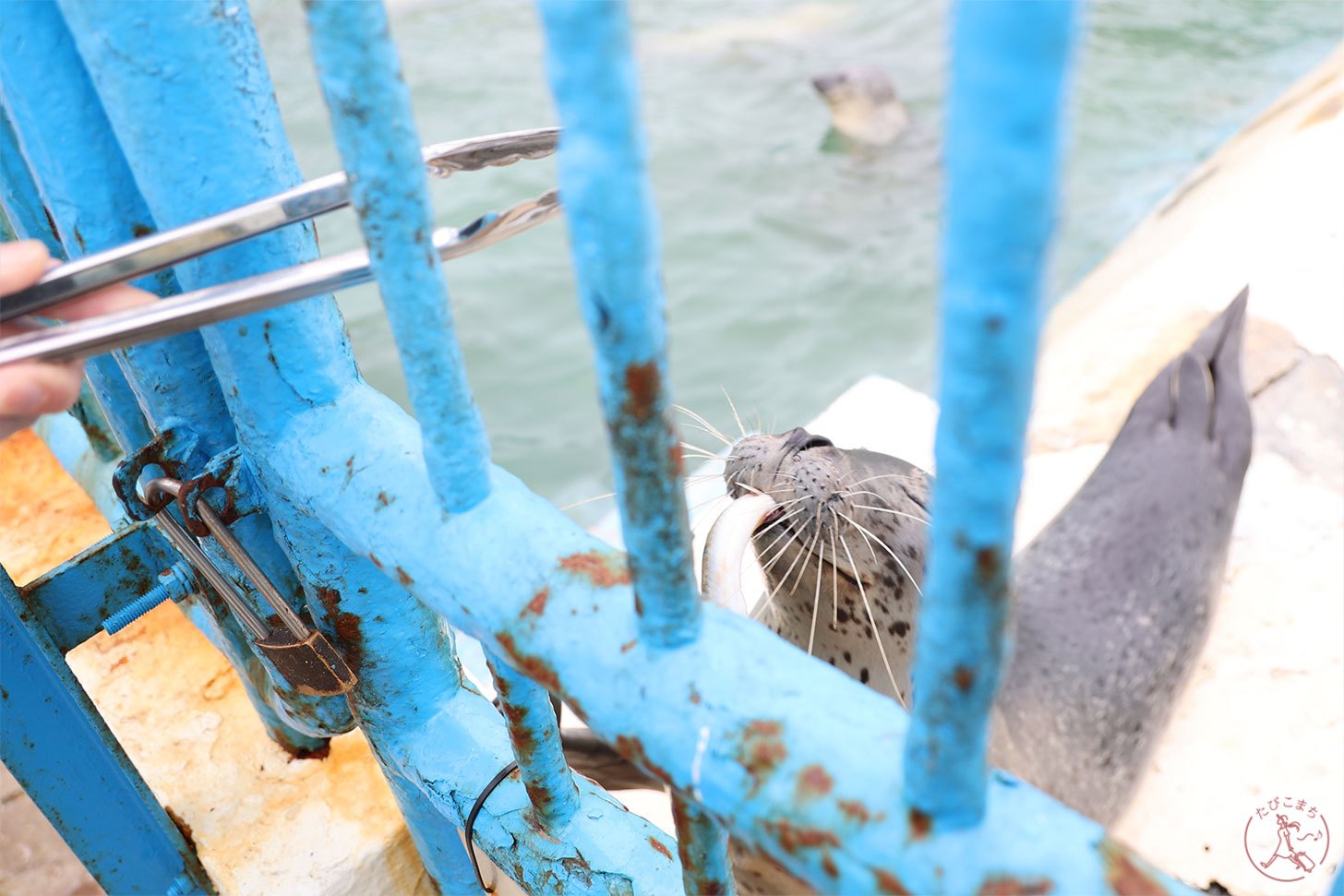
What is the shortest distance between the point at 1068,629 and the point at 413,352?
173 cm

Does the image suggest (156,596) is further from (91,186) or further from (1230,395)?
(1230,395)

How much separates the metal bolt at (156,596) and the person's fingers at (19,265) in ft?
1.96

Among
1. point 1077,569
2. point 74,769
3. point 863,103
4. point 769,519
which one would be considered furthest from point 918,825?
point 863,103

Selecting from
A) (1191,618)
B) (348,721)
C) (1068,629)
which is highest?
(348,721)

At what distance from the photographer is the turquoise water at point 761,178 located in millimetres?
5430

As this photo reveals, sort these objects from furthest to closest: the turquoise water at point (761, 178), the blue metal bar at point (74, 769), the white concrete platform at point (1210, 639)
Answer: the turquoise water at point (761, 178) < the white concrete platform at point (1210, 639) < the blue metal bar at point (74, 769)

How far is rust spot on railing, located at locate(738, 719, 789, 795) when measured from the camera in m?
0.63

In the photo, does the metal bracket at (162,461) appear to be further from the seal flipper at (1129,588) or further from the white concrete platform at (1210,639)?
the seal flipper at (1129,588)

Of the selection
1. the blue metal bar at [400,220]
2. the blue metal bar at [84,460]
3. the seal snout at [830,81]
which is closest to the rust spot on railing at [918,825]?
the blue metal bar at [400,220]

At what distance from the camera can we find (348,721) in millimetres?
1448

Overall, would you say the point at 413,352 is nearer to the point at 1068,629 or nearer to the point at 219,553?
the point at 219,553

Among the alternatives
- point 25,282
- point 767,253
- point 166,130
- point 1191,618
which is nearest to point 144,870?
point 25,282

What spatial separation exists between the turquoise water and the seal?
0.53 feet

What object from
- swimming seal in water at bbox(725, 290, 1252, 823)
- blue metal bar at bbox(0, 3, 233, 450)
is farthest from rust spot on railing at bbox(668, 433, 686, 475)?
swimming seal in water at bbox(725, 290, 1252, 823)
